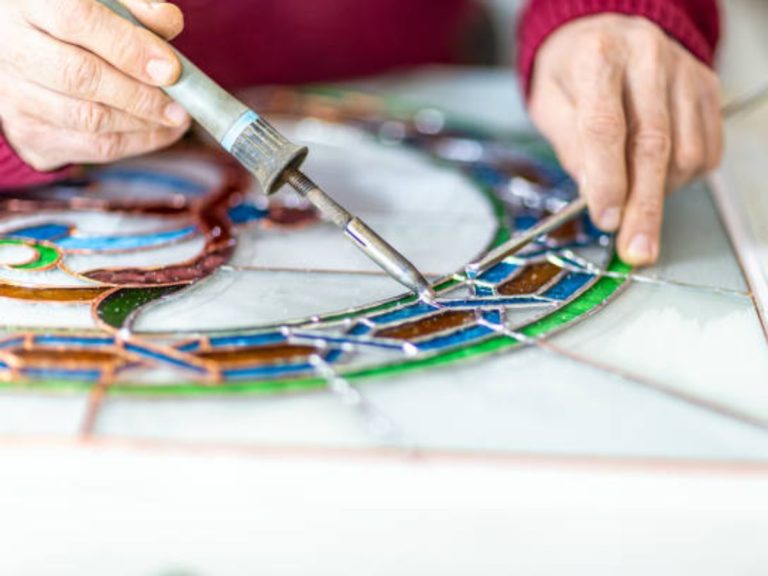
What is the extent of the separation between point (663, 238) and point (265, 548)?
17.5 inches

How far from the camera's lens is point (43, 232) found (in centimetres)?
70

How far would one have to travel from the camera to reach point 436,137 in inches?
37.9

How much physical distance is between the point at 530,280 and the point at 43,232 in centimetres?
35

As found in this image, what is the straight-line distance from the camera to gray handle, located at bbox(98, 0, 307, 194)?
611 millimetres

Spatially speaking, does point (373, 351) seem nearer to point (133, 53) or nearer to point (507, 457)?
point (507, 457)

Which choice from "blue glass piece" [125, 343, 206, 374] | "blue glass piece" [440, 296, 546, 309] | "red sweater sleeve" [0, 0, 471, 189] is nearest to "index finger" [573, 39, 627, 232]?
"blue glass piece" [440, 296, 546, 309]

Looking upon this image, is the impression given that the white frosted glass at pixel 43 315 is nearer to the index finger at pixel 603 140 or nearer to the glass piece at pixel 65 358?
the glass piece at pixel 65 358

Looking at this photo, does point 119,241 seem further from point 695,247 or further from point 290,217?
point 695,247

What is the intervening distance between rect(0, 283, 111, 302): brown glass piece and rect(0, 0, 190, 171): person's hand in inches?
5.2

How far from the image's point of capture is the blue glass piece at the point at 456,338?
1.83 ft

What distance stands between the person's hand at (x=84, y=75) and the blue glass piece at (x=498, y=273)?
0.79 feet

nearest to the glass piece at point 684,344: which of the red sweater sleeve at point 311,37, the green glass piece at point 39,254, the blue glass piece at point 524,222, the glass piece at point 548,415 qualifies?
the glass piece at point 548,415

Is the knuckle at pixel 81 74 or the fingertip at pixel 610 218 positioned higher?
the knuckle at pixel 81 74

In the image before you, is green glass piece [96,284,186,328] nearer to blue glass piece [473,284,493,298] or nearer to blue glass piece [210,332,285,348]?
blue glass piece [210,332,285,348]
